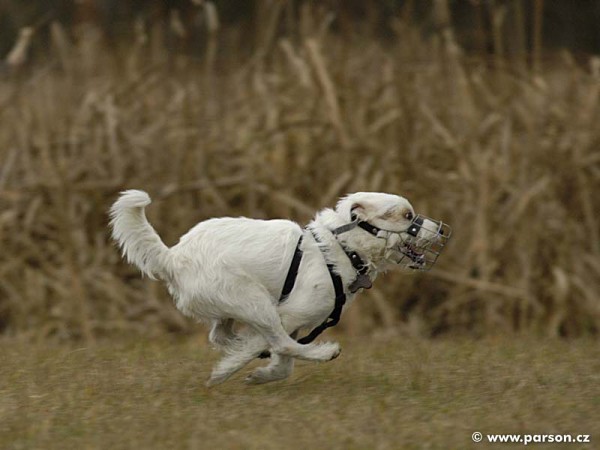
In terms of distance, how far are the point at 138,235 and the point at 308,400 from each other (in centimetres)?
122

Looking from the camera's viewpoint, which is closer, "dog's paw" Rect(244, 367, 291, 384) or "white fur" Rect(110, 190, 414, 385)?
"white fur" Rect(110, 190, 414, 385)

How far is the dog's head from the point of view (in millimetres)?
5582

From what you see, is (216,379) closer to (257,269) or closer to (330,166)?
(257,269)

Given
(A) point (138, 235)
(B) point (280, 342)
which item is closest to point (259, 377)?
(B) point (280, 342)

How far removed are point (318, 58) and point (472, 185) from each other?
1.87 m

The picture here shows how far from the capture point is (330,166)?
31.2 feet

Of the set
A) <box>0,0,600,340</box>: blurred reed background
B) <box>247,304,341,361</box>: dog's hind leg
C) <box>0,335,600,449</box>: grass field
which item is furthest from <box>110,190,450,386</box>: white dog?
<box>0,0,600,340</box>: blurred reed background

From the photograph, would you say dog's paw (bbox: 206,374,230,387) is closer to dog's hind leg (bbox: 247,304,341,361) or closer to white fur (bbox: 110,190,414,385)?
white fur (bbox: 110,190,414,385)

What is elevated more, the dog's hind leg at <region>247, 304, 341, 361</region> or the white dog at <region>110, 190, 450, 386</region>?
the white dog at <region>110, 190, 450, 386</region>

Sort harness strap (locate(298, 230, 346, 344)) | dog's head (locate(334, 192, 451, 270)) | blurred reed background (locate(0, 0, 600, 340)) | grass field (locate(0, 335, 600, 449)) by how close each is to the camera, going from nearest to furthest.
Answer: grass field (locate(0, 335, 600, 449)) < harness strap (locate(298, 230, 346, 344)) < dog's head (locate(334, 192, 451, 270)) < blurred reed background (locate(0, 0, 600, 340))

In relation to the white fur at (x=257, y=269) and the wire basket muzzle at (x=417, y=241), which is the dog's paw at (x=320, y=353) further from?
the wire basket muzzle at (x=417, y=241)

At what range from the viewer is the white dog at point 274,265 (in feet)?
17.6

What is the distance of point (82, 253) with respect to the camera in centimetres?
928

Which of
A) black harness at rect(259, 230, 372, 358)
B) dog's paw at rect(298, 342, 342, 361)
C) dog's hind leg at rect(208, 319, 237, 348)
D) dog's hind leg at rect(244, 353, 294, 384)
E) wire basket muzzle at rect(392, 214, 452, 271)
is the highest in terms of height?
wire basket muzzle at rect(392, 214, 452, 271)
